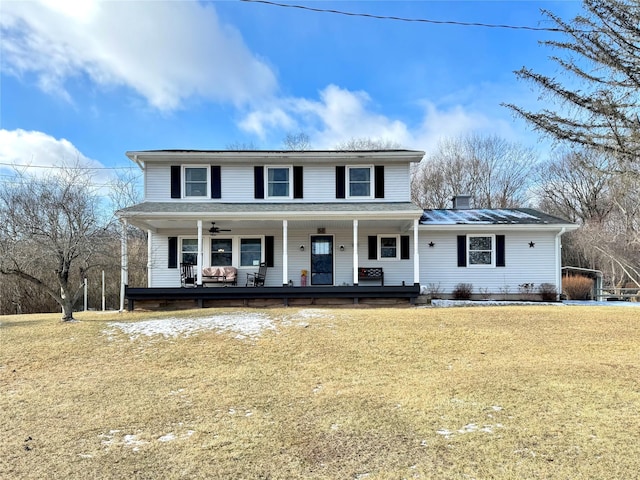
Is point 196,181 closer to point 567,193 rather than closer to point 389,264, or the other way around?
point 389,264

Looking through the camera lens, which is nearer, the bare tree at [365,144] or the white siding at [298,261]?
the white siding at [298,261]

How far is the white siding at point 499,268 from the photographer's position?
1500 centimetres

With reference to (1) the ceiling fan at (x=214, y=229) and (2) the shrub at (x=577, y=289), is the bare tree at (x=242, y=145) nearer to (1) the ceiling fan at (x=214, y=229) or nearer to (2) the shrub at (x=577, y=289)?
(1) the ceiling fan at (x=214, y=229)

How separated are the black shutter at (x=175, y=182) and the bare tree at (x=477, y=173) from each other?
2151 cm

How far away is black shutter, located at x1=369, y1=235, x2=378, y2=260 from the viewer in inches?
602

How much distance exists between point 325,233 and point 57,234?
8341mm

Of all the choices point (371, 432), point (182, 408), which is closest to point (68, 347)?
point (182, 408)

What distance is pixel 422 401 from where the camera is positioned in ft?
16.5

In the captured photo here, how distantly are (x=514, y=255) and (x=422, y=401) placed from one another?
11644 millimetres

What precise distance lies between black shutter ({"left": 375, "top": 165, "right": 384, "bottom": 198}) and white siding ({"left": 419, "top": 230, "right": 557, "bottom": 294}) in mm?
2041

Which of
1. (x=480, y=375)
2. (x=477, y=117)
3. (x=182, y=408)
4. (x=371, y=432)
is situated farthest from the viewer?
(x=477, y=117)

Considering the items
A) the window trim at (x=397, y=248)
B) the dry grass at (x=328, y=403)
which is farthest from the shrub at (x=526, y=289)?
the dry grass at (x=328, y=403)

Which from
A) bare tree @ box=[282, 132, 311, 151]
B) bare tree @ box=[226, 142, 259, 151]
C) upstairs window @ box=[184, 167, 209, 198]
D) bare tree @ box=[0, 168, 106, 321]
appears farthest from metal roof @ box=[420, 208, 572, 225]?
bare tree @ box=[226, 142, 259, 151]

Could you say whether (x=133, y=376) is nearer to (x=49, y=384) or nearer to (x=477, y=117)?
(x=49, y=384)
